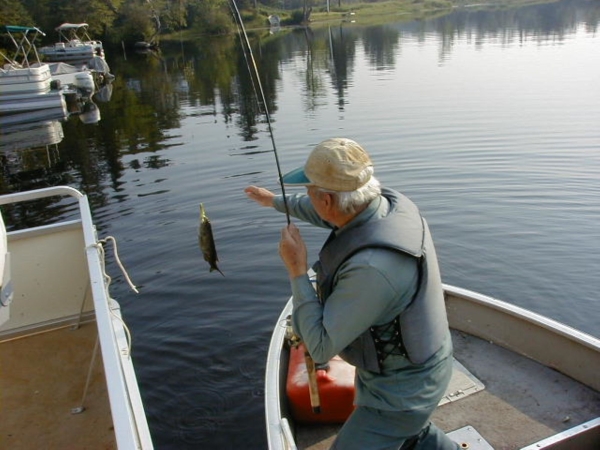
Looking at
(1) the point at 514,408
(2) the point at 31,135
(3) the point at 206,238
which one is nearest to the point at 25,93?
(2) the point at 31,135

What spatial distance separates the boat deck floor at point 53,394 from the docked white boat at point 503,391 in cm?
142

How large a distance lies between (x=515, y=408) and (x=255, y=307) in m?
4.18

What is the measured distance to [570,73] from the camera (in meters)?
26.2

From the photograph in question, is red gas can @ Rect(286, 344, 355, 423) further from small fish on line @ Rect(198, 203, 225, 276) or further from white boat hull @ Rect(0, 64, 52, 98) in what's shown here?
white boat hull @ Rect(0, 64, 52, 98)

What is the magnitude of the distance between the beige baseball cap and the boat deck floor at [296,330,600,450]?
2.53 metres

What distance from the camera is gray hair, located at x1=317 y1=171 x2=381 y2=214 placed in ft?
9.10

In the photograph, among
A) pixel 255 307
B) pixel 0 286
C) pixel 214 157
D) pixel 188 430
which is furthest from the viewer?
pixel 214 157

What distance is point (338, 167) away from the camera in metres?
2.70

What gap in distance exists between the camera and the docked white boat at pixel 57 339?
13.7 ft

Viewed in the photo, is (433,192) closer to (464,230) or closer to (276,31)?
(464,230)

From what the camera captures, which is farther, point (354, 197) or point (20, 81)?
point (20, 81)

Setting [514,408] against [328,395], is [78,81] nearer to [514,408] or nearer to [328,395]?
[328,395]

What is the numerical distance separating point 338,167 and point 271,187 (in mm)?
10386

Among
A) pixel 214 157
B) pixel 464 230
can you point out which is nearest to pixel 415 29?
pixel 214 157
